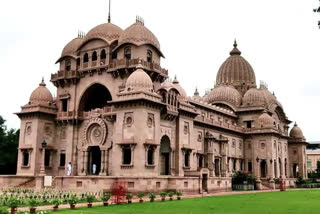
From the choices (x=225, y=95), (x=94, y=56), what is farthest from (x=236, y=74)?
(x=94, y=56)

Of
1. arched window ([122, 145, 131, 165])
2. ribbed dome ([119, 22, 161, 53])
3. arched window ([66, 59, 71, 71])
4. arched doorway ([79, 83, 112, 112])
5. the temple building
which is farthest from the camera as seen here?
arched window ([66, 59, 71, 71])

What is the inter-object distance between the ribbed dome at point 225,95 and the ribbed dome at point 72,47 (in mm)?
27695

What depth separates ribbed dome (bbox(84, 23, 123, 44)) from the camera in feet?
146

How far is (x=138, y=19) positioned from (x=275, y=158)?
3145cm

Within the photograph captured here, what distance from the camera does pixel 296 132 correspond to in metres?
73.2

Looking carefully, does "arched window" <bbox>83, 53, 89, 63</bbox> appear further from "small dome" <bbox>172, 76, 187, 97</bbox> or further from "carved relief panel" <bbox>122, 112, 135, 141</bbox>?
"carved relief panel" <bbox>122, 112, 135, 141</bbox>

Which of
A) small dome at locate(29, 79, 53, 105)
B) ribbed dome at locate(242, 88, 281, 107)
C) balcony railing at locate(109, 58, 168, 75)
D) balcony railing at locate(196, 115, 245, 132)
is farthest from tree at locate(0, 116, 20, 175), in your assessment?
ribbed dome at locate(242, 88, 281, 107)

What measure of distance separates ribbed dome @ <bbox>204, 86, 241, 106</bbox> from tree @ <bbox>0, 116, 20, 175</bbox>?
104ft

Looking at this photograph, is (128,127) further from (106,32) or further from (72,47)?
(72,47)

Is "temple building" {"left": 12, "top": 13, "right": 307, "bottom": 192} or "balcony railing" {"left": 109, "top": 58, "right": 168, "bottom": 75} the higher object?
"balcony railing" {"left": 109, "top": 58, "right": 168, "bottom": 75}

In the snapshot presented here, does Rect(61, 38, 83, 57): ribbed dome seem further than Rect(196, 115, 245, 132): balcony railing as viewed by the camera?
No

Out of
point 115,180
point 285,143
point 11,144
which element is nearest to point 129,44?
point 115,180

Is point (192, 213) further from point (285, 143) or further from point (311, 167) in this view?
point (311, 167)

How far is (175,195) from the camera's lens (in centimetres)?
3325
